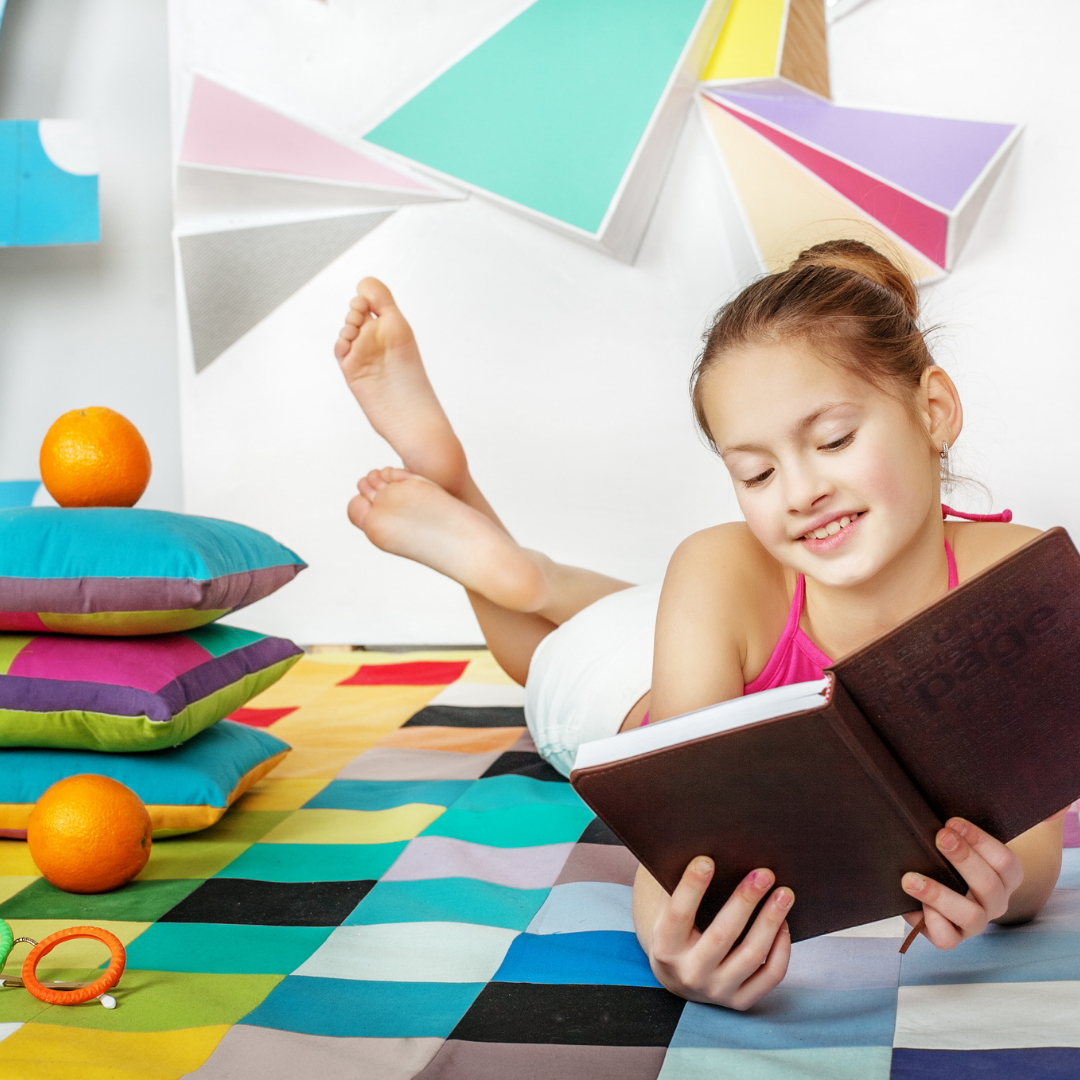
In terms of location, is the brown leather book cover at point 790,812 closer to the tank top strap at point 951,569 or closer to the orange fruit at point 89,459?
the tank top strap at point 951,569

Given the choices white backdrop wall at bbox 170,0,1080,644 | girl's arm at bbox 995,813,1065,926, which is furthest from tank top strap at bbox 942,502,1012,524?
white backdrop wall at bbox 170,0,1080,644

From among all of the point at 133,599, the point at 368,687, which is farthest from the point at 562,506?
the point at 133,599

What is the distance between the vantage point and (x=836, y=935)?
856 mm

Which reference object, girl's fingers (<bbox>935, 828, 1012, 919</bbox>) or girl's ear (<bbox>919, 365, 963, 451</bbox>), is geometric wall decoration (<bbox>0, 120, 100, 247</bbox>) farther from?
girl's fingers (<bbox>935, 828, 1012, 919</bbox>)

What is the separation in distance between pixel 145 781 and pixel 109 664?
132 mm

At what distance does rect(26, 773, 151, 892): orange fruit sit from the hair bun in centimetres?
81

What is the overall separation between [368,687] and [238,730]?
0.60 meters

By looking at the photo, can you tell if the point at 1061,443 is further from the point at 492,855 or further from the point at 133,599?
the point at 133,599

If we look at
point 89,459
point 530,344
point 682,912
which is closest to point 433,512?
point 89,459

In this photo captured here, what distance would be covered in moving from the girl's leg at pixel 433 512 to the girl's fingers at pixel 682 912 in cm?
76

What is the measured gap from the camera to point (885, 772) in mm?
588

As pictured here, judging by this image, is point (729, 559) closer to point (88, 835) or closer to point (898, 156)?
point (88, 835)

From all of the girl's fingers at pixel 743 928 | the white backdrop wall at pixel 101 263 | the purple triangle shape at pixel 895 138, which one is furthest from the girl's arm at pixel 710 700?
the white backdrop wall at pixel 101 263

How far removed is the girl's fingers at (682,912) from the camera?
2.12 ft
